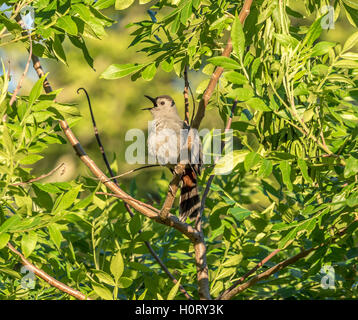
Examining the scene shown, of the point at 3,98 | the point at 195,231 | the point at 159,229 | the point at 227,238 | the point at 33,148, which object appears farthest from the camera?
the point at 159,229

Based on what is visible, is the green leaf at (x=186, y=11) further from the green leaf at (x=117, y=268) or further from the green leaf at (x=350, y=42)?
the green leaf at (x=117, y=268)

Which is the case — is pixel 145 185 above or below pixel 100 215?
above

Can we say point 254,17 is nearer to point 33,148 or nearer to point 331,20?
point 331,20

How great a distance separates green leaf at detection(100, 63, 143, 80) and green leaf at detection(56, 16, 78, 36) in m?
0.25

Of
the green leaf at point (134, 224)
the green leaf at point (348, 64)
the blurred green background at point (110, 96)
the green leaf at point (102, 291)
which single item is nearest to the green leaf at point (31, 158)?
the green leaf at point (102, 291)

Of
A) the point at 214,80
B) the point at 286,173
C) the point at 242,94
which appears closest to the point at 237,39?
the point at 242,94

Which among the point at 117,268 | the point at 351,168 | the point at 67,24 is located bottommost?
the point at 117,268

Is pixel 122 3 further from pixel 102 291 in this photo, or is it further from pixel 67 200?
pixel 102 291

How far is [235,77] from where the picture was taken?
7.52 ft

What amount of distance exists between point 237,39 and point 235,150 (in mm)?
500

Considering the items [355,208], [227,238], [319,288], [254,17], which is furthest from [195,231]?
[254,17]

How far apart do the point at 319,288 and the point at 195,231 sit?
2.90ft
